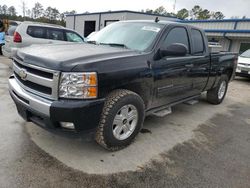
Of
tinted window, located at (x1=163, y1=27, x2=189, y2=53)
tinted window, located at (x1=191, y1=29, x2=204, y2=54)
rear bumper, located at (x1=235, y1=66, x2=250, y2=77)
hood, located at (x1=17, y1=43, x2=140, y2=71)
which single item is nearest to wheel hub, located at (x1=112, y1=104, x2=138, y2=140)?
hood, located at (x1=17, y1=43, x2=140, y2=71)

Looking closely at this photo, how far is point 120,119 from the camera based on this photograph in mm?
3178

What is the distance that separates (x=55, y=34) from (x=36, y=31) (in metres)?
0.74

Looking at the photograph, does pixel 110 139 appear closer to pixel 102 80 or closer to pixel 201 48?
pixel 102 80

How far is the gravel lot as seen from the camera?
2.66m

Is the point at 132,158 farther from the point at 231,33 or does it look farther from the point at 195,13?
the point at 195,13

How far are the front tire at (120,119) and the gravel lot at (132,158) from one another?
0.52ft

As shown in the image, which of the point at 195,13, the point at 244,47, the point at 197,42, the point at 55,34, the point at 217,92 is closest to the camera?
the point at 197,42

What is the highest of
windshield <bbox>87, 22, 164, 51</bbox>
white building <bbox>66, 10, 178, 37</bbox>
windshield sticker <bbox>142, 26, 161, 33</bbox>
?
white building <bbox>66, 10, 178, 37</bbox>

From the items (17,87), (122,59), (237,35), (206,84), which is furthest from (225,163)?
(237,35)

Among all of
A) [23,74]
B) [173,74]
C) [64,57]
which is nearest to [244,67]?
[173,74]

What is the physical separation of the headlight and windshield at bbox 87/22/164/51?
4.12ft

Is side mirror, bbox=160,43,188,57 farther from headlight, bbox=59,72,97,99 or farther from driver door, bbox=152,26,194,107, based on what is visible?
headlight, bbox=59,72,97,99

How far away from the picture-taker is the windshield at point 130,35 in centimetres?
369

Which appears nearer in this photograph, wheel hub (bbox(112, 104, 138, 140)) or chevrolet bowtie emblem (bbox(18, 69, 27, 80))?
chevrolet bowtie emblem (bbox(18, 69, 27, 80))
